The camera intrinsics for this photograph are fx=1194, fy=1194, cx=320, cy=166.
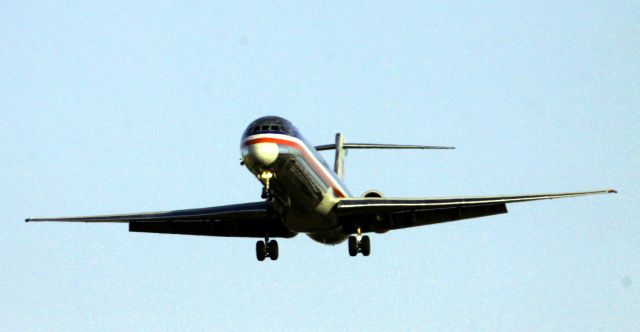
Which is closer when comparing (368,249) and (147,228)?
(368,249)

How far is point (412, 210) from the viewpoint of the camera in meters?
44.4

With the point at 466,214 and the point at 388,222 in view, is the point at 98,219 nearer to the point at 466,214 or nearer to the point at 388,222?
the point at 388,222

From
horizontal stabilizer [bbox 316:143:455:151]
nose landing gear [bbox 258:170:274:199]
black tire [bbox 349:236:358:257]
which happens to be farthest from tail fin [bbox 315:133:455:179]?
nose landing gear [bbox 258:170:274:199]

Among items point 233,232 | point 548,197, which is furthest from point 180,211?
point 548,197

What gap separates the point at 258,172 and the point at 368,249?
23.0ft

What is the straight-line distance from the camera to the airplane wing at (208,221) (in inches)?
1753

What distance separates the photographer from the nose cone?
127 feet

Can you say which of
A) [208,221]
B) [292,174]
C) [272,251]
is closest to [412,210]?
[272,251]

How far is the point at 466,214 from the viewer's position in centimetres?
4441

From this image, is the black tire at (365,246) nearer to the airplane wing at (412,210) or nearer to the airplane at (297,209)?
the airplane at (297,209)

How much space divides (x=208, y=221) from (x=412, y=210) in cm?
837

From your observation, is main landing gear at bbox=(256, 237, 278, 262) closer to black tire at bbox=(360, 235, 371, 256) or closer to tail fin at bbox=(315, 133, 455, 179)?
black tire at bbox=(360, 235, 371, 256)

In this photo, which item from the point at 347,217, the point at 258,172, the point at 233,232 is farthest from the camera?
the point at 233,232

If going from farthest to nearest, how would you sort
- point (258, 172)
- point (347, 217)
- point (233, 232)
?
point (233, 232) → point (347, 217) → point (258, 172)
